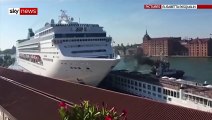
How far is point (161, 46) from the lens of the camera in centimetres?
8925

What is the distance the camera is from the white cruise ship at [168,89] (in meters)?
17.8

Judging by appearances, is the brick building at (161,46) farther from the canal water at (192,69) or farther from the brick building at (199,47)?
the canal water at (192,69)

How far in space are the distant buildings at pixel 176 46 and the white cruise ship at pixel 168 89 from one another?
5815cm

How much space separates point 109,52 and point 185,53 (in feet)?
222

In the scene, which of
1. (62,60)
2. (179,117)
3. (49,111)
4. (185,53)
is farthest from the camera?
(185,53)

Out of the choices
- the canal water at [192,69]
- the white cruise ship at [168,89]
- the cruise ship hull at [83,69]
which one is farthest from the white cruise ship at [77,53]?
the canal water at [192,69]

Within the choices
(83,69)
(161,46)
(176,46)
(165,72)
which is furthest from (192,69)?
(176,46)

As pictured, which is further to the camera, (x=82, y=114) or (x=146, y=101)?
(x=146, y=101)

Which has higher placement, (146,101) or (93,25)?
(93,25)

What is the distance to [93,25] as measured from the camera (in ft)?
85.5

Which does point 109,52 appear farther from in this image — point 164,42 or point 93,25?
point 164,42

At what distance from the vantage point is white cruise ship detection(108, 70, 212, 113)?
17.8 meters

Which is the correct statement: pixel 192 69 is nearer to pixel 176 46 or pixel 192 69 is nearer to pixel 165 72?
pixel 165 72

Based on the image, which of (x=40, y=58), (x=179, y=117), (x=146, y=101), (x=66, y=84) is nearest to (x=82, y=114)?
(x=179, y=117)
